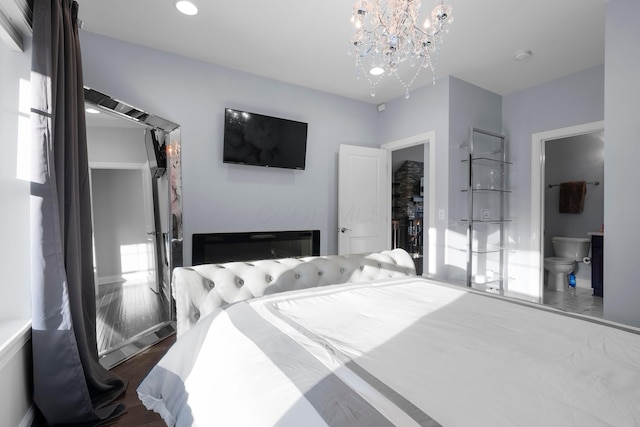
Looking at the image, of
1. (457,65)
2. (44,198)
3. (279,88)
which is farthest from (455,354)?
(279,88)

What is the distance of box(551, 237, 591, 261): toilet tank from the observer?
4543 mm

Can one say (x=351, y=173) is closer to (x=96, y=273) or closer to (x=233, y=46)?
(x=233, y=46)

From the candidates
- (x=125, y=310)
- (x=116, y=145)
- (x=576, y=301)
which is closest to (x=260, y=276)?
(x=125, y=310)

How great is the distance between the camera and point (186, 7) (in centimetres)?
230

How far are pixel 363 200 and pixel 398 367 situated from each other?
Result: 10.9ft

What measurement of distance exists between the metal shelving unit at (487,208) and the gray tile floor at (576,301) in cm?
68

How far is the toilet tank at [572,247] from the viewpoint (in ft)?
14.9

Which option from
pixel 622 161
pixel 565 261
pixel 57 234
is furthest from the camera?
pixel 565 261

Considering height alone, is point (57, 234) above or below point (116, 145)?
below

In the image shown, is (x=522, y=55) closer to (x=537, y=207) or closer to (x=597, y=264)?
(x=537, y=207)

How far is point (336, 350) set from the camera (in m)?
0.90

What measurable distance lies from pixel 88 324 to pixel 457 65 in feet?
12.5

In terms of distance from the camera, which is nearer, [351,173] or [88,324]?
[88,324]

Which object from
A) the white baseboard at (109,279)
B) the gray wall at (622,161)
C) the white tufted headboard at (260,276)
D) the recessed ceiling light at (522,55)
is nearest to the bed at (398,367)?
the white tufted headboard at (260,276)
